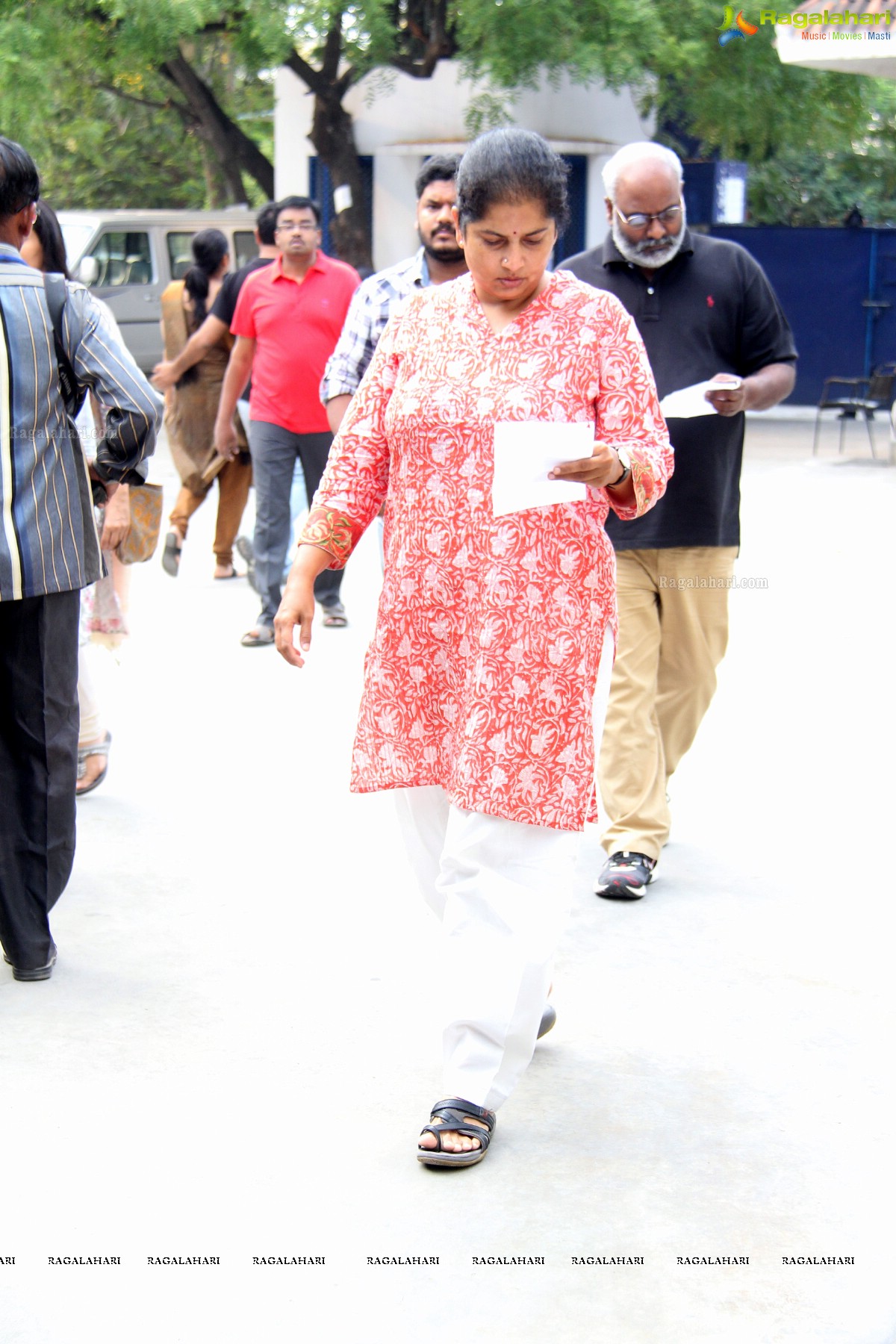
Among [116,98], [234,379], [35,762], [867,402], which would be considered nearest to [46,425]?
[35,762]

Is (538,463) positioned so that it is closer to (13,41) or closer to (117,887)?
(117,887)

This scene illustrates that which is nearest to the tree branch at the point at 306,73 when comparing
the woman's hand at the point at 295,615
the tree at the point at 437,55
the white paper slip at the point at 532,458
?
the tree at the point at 437,55

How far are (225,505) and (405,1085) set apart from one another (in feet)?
21.7

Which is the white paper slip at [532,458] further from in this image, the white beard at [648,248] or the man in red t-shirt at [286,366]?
the man in red t-shirt at [286,366]

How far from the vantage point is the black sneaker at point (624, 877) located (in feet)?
14.9

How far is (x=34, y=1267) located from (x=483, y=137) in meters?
2.19

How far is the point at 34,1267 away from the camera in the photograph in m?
2.70

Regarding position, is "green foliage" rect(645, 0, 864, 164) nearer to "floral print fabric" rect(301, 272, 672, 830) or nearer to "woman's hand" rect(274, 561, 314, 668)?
"floral print fabric" rect(301, 272, 672, 830)

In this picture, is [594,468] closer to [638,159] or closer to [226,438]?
[638,159]

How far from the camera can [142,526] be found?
5.13 m

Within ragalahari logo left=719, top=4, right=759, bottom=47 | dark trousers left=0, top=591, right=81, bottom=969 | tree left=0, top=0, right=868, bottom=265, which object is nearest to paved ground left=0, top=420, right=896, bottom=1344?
dark trousers left=0, top=591, right=81, bottom=969

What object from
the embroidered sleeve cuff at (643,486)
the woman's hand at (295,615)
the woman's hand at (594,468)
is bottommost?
the woman's hand at (295,615)

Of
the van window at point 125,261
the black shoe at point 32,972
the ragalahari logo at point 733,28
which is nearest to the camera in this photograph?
the black shoe at point 32,972

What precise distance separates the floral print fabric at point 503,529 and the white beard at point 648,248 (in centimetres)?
141
